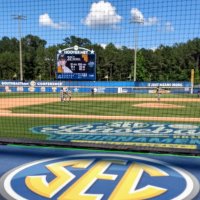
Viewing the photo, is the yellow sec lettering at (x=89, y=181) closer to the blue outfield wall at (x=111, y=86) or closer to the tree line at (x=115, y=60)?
the tree line at (x=115, y=60)

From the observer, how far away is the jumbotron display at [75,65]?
26.7 metres

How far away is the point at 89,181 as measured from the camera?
3391mm

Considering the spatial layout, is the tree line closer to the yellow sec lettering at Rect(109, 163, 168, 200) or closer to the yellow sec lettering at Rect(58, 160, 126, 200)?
the yellow sec lettering at Rect(58, 160, 126, 200)

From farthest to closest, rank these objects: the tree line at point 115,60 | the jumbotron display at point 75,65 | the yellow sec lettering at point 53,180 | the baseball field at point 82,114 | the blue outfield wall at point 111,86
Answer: the jumbotron display at point 75,65
the blue outfield wall at point 111,86
the tree line at point 115,60
the baseball field at point 82,114
the yellow sec lettering at point 53,180

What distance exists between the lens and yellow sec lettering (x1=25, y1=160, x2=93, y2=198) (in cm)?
314

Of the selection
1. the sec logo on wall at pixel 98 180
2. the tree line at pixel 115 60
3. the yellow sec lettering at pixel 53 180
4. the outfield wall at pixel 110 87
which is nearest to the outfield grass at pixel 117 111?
the tree line at pixel 115 60

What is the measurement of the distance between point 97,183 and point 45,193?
1.77ft

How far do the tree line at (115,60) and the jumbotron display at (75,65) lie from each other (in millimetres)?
741

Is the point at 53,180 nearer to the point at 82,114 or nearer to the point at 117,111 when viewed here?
the point at 82,114

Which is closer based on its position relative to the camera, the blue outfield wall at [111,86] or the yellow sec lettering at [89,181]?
the yellow sec lettering at [89,181]

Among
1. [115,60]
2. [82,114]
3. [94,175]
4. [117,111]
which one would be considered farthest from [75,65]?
[94,175]

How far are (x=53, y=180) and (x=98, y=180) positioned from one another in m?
0.45

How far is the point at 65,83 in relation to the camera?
30.1m

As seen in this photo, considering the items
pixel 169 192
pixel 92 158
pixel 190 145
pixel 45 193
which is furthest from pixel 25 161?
pixel 190 145
